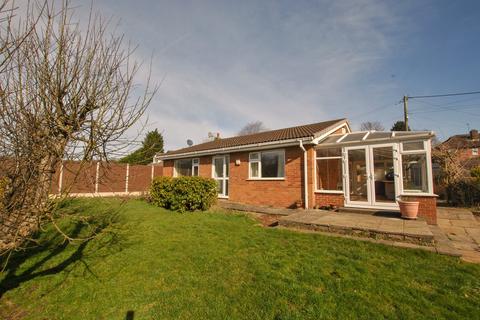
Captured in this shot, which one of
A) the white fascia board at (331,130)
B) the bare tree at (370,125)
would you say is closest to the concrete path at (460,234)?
the white fascia board at (331,130)

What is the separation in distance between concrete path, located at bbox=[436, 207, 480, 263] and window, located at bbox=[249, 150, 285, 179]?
5.94m

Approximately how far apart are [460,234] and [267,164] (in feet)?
24.0

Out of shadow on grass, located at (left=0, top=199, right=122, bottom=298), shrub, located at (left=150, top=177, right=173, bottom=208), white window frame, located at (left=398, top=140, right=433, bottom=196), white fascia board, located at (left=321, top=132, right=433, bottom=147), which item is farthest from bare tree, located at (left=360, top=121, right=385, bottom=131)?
shadow on grass, located at (left=0, top=199, right=122, bottom=298)

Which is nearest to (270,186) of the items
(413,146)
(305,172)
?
(305,172)

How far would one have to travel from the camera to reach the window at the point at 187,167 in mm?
15609

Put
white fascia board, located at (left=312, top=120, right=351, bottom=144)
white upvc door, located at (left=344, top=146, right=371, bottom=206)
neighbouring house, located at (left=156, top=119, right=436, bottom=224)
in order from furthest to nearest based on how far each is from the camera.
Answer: white fascia board, located at (left=312, top=120, right=351, bottom=144), white upvc door, located at (left=344, top=146, right=371, bottom=206), neighbouring house, located at (left=156, top=119, right=436, bottom=224)

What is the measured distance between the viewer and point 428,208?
7664 millimetres

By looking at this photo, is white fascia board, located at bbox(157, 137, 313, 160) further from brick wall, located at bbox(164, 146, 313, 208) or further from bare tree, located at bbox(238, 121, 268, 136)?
bare tree, located at bbox(238, 121, 268, 136)

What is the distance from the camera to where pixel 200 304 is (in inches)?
125

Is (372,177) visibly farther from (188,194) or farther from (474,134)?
(474,134)

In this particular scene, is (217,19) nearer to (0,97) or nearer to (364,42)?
(364,42)

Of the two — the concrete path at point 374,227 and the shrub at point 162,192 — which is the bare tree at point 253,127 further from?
the concrete path at point 374,227

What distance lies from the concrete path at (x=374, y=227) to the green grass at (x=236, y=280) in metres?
0.63

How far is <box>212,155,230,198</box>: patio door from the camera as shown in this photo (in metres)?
13.6
